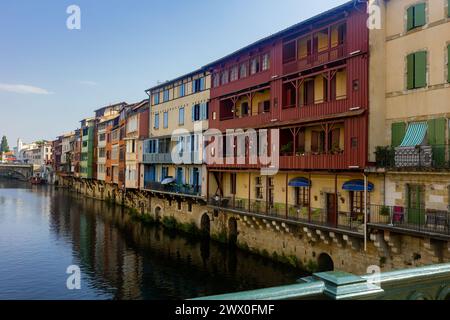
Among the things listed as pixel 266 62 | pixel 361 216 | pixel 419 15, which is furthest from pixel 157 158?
pixel 419 15

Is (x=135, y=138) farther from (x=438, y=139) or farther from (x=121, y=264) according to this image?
(x=438, y=139)

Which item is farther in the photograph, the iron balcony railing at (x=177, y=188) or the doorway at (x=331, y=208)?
the iron balcony railing at (x=177, y=188)

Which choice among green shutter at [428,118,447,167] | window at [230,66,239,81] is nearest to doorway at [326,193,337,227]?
green shutter at [428,118,447,167]

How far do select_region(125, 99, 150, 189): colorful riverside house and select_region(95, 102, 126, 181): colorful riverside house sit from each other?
58.4ft

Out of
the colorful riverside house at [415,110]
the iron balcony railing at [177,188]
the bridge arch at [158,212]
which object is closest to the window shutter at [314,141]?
the colorful riverside house at [415,110]

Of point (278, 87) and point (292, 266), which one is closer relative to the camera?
point (292, 266)

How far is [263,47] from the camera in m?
30.1

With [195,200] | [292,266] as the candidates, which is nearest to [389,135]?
[292,266]

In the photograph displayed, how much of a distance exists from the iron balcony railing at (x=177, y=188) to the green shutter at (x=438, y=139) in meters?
22.6

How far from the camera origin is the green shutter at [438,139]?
19062mm

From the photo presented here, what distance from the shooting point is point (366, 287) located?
14.1ft

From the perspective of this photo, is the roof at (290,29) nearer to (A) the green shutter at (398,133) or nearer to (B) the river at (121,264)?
(A) the green shutter at (398,133)

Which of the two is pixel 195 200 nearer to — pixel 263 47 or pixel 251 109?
pixel 251 109

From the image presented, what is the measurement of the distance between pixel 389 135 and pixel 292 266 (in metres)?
10.8
